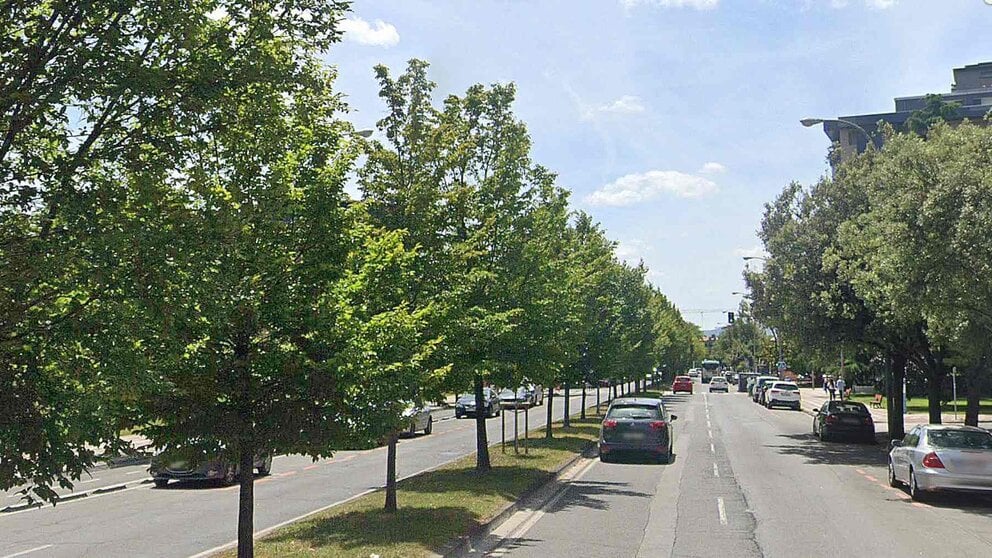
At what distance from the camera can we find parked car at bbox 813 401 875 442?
1171 inches

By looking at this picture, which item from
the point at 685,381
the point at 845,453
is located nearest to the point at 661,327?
the point at 685,381

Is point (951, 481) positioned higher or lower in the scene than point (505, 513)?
higher

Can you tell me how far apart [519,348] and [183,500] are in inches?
278

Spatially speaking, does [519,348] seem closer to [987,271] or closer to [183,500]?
[183,500]

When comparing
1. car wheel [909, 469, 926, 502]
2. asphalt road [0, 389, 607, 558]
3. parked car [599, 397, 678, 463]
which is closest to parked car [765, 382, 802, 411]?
parked car [599, 397, 678, 463]

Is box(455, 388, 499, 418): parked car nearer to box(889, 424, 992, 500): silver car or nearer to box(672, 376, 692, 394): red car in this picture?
box(889, 424, 992, 500): silver car

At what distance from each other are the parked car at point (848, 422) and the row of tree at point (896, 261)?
0.92m

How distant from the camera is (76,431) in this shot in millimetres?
5246

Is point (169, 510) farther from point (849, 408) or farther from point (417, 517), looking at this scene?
point (849, 408)

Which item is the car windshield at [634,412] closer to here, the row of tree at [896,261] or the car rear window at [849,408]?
the row of tree at [896,261]

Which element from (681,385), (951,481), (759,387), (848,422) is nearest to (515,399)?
(951,481)

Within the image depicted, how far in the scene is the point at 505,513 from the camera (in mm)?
14148

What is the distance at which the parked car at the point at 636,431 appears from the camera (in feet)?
73.2

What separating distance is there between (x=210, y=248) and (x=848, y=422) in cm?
2801
